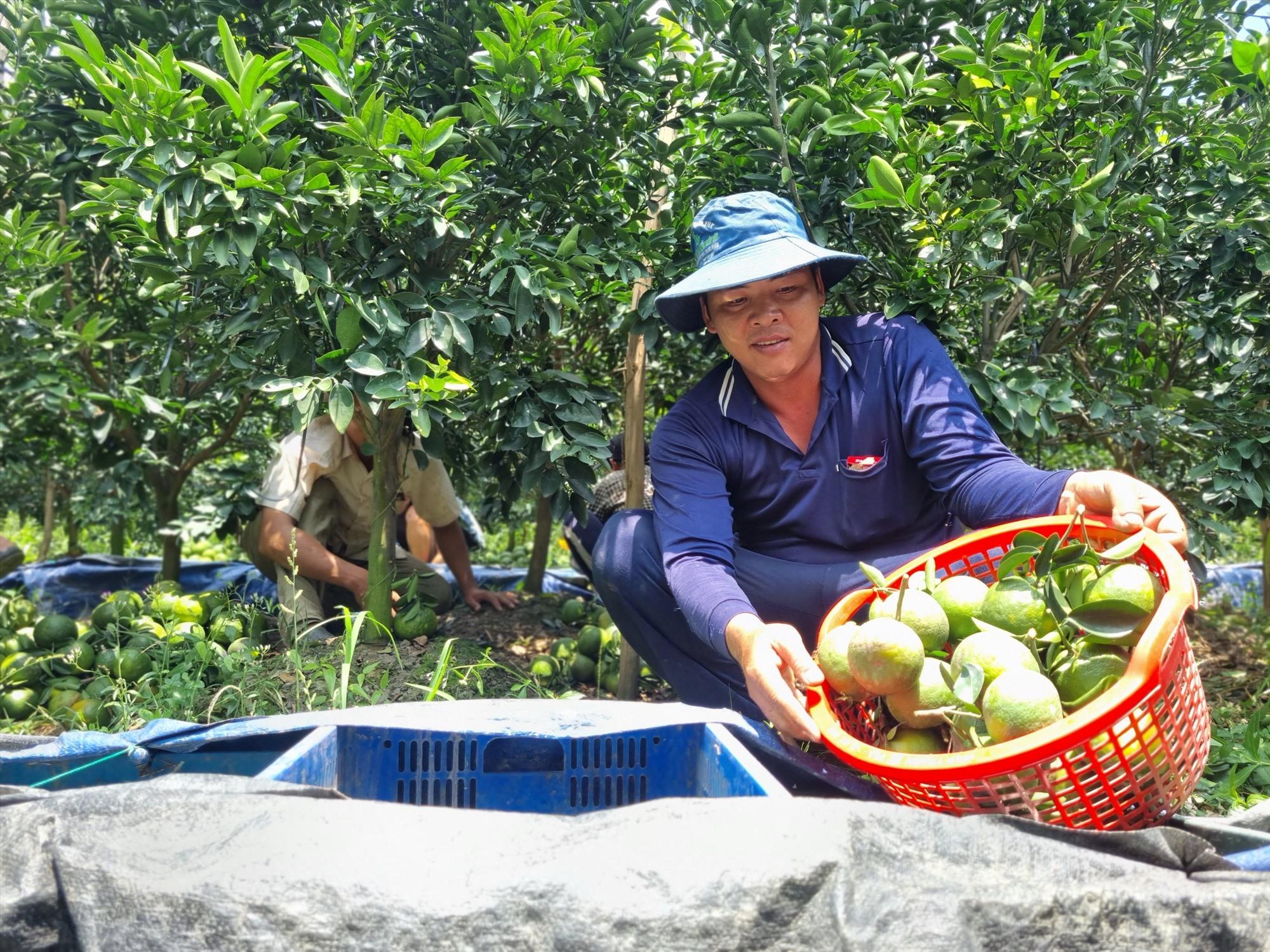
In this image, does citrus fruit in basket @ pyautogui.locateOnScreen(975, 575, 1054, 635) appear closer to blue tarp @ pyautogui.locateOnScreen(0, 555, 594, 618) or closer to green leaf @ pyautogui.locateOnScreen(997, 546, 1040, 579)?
green leaf @ pyautogui.locateOnScreen(997, 546, 1040, 579)

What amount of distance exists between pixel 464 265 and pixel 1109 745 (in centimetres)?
237

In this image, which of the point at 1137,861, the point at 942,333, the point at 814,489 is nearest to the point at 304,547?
the point at 814,489

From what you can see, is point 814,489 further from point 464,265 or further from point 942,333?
point 464,265

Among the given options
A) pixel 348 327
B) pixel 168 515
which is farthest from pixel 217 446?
pixel 348 327

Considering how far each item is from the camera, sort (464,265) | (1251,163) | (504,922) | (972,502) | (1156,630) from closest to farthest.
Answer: (504,922)
(1156,630)
(972,502)
(1251,163)
(464,265)

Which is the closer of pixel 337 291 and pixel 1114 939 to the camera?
pixel 1114 939

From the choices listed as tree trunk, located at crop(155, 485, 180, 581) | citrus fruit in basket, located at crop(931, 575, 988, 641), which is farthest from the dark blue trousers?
tree trunk, located at crop(155, 485, 180, 581)

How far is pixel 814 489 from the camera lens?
255cm

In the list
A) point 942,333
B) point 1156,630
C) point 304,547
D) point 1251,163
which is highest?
point 1251,163

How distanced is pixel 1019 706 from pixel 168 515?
13.2ft

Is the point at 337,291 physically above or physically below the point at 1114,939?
above

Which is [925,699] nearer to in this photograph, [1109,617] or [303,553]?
[1109,617]

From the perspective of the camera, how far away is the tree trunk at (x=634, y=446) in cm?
309

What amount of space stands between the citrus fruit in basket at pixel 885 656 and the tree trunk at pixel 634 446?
5.48ft
